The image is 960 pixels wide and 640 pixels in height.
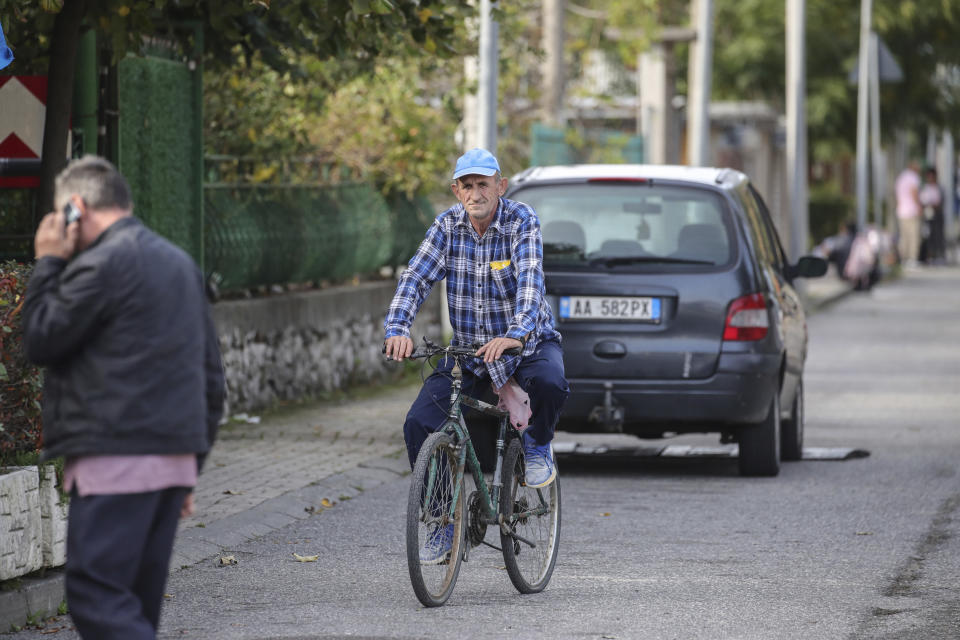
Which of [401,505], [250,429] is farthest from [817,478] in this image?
[250,429]

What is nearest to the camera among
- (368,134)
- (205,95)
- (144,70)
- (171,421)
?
(171,421)

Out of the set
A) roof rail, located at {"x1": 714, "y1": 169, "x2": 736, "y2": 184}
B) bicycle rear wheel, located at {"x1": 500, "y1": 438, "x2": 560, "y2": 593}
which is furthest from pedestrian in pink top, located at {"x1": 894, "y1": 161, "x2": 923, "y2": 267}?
bicycle rear wheel, located at {"x1": 500, "y1": 438, "x2": 560, "y2": 593}

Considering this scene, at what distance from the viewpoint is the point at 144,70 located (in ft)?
37.3

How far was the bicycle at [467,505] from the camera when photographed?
6.71 meters

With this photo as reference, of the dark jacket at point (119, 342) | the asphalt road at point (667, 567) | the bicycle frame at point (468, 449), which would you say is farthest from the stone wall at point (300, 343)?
the dark jacket at point (119, 342)

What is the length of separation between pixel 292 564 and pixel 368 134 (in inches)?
352

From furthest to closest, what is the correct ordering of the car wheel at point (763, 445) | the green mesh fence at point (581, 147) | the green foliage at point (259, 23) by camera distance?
1. the green mesh fence at point (581, 147)
2. the car wheel at point (763, 445)
3. the green foliage at point (259, 23)

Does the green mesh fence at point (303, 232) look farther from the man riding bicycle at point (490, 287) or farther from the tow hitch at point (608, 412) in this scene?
the man riding bicycle at point (490, 287)

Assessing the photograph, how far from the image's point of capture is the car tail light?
33.7 feet

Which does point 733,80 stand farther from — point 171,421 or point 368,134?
point 171,421

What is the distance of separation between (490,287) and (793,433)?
15.3ft

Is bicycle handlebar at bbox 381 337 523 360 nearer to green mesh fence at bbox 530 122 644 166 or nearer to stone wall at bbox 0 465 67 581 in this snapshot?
stone wall at bbox 0 465 67 581

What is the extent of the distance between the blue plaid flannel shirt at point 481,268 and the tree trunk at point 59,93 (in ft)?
10.1

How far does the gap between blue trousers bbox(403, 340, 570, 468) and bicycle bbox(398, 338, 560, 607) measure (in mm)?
86
